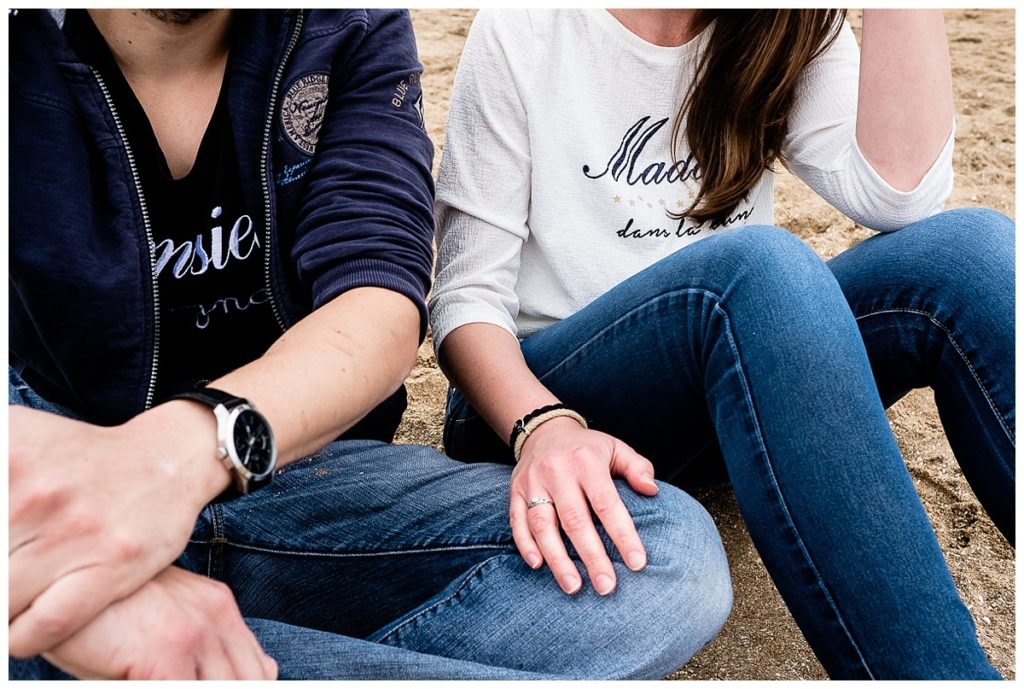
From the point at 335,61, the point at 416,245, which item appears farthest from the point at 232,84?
the point at 416,245

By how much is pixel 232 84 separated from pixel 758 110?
0.61 m

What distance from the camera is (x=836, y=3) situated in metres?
1.03

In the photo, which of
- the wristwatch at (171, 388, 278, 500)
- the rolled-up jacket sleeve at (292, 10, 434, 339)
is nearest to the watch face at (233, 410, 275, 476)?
the wristwatch at (171, 388, 278, 500)

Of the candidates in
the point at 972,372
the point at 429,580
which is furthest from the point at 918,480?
the point at 429,580

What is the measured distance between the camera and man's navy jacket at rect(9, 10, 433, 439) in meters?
0.82

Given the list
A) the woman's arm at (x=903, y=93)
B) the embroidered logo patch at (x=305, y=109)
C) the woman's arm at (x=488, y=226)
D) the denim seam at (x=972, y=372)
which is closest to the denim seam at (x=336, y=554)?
the woman's arm at (x=488, y=226)

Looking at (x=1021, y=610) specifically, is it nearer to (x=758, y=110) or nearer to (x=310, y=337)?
(x=758, y=110)

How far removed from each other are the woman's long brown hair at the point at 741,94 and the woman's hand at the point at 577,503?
0.37 m

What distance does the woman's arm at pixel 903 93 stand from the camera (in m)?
1.02

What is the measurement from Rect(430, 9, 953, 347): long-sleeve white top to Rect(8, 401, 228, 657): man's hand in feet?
1.44

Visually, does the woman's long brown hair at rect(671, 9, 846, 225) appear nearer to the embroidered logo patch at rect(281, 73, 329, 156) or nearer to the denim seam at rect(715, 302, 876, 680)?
the denim seam at rect(715, 302, 876, 680)

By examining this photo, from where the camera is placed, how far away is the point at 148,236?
881mm

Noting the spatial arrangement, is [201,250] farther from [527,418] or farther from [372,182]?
[527,418]

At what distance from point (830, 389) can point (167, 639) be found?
1.91ft
